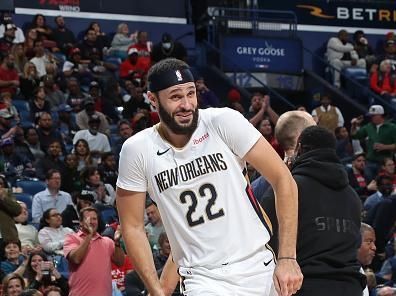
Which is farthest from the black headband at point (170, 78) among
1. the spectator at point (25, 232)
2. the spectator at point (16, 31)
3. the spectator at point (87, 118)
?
the spectator at point (16, 31)

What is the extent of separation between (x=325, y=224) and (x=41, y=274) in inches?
226

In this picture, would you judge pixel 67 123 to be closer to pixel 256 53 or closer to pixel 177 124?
pixel 256 53

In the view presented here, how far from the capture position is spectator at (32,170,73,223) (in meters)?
13.1

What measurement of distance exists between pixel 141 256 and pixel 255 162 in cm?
74

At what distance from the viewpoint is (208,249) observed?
195 inches

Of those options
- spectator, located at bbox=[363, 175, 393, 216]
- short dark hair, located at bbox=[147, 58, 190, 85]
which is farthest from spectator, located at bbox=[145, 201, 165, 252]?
short dark hair, located at bbox=[147, 58, 190, 85]

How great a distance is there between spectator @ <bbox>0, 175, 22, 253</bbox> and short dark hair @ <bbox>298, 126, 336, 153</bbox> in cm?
646

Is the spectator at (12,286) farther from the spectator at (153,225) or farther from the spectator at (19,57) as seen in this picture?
the spectator at (19,57)

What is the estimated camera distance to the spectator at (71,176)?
46.4 ft

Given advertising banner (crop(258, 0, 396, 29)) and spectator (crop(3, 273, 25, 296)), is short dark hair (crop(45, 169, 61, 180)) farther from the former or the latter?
advertising banner (crop(258, 0, 396, 29))

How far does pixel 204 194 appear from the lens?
4980mm

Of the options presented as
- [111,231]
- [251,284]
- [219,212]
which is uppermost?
[219,212]

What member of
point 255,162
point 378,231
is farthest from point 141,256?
point 378,231

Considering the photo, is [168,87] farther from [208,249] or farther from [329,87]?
Result: [329,87]
